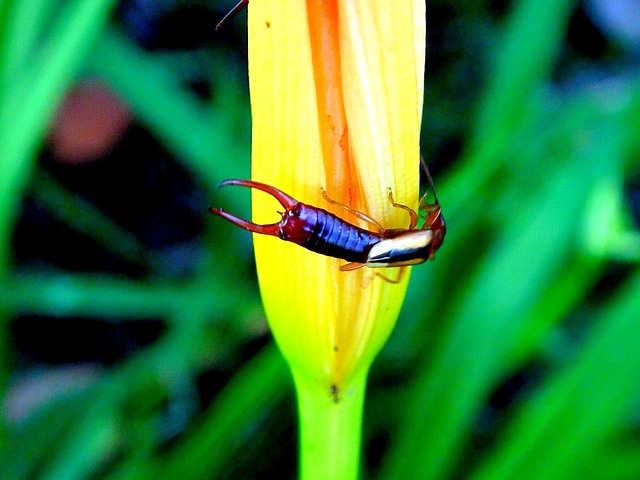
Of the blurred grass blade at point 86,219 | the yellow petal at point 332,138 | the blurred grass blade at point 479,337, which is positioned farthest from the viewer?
the blurred grass blade at point 86,219

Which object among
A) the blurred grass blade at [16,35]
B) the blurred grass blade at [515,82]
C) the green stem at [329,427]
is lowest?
the blurred grass blade at [515,82]

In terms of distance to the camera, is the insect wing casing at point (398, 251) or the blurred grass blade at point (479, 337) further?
the blurred grass blade at point (479, 337)

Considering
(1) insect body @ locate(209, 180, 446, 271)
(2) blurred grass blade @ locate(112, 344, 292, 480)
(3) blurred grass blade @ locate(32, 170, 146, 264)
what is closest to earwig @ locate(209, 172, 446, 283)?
(1) insect body @ locate(209, 180, 446, 271)

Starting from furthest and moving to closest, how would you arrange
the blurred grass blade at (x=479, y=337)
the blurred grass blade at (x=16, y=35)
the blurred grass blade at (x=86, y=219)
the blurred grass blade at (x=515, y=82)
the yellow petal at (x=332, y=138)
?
the blurred grass blade at (x=86, y=219), the blurred grass blade at (x=515, y=82), the blurred grass blade at (x=479, y=337), the blurred grass blade at (x=16, y=35), the yellow petal at (x=332, y=138)

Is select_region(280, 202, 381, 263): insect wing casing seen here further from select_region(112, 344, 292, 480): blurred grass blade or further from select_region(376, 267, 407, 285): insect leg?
select_region(112, 344, 292, 480): blurred grass blade

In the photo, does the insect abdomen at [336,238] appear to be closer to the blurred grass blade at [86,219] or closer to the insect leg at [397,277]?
the insect leg at [397,277]

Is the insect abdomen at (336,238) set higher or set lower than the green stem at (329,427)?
higher

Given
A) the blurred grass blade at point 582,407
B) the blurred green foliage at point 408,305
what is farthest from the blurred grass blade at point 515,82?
the blurred grass blade at point 582,407

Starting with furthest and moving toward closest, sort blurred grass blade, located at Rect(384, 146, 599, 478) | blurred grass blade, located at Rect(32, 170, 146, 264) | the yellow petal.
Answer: blurred grass blade, located at Rect(32, 170, 146, 264), blurred grass blade, located at Rect(384, 146, 599, 478), the yellow petal

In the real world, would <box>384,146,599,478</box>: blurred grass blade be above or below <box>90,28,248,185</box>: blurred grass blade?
below
